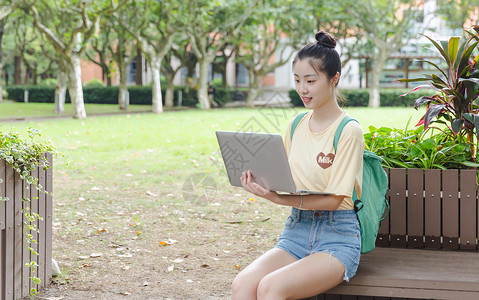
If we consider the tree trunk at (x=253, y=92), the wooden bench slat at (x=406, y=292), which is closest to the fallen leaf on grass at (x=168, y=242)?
the wooden bench slat at (x=406, y=292)

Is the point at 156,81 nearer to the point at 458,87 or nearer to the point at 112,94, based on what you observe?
the point at 112,94

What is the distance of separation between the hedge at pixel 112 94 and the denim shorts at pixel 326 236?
28.1 meters

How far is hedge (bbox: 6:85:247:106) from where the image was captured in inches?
1239

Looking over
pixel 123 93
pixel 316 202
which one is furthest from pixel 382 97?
pixel 316 202

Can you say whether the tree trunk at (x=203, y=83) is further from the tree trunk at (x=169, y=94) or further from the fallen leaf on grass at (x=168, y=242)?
the fallen leaf on grass at (x=168, y=242)

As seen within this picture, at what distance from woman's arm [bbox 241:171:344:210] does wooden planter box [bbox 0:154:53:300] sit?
165 centimetres

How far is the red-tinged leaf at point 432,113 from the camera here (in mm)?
3818

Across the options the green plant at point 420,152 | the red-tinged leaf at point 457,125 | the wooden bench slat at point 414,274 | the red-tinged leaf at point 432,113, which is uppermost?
the red-tinged leaf at point 432,113

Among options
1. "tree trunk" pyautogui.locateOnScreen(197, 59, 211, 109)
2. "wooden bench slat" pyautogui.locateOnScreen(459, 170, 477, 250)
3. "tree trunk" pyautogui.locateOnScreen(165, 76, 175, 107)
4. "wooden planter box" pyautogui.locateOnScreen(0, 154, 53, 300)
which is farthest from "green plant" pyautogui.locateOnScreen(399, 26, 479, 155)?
"tree trunk" pyautogui.locateOnScreen(165, 76, 175, 107)

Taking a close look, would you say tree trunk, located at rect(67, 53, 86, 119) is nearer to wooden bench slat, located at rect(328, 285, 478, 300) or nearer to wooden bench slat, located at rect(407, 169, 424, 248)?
wooden bench slat, located at rect(407, 169, 424, 248)

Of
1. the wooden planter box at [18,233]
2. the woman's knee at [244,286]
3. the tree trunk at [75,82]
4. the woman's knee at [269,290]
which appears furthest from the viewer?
the tree trunk at [75,82]

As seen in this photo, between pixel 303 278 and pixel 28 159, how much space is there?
2.03 meters

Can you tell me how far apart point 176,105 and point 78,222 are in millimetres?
25646

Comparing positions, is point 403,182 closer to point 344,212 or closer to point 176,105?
point 344,212
